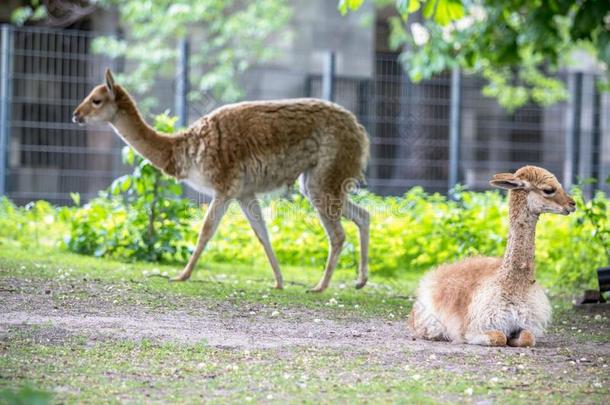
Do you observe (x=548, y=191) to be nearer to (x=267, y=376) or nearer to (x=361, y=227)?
(x=267, y=376)

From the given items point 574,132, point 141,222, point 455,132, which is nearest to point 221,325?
point 141,222

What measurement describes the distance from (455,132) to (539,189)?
7026 mm

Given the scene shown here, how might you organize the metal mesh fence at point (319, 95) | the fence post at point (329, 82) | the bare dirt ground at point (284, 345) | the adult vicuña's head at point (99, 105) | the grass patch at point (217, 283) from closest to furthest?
the bare dirt ground at point (284, 345), the grass patch at point (217, 283), the adult vicuña's head at point (99, 105), the fence post at point (329, 82), the metal mesh fence at point (319, 95)

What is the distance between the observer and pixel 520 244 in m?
5.77

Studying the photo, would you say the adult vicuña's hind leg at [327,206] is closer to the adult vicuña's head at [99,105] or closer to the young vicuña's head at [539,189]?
the adult vicuña's head at [99,105]

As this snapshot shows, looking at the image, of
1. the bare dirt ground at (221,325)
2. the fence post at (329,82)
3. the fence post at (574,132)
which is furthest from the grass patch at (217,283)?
the fence post at (574,132)

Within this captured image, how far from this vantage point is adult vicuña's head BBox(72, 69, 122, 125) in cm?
859

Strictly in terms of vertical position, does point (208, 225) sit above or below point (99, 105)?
below

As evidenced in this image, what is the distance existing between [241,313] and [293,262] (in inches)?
145

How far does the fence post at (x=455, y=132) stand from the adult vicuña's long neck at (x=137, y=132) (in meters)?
4.93

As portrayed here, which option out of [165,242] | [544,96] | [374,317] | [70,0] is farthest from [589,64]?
[374,317]

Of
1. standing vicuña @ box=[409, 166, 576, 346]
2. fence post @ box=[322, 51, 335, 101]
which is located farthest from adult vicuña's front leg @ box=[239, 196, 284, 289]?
fence post @ box=[322, 51, 335, 101]

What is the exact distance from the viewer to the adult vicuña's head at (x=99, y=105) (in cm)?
859

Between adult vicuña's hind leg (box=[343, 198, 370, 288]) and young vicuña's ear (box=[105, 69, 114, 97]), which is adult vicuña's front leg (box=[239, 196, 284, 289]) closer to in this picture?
adult vicuña's hind leg (box=[343, 198, 370, 288])
